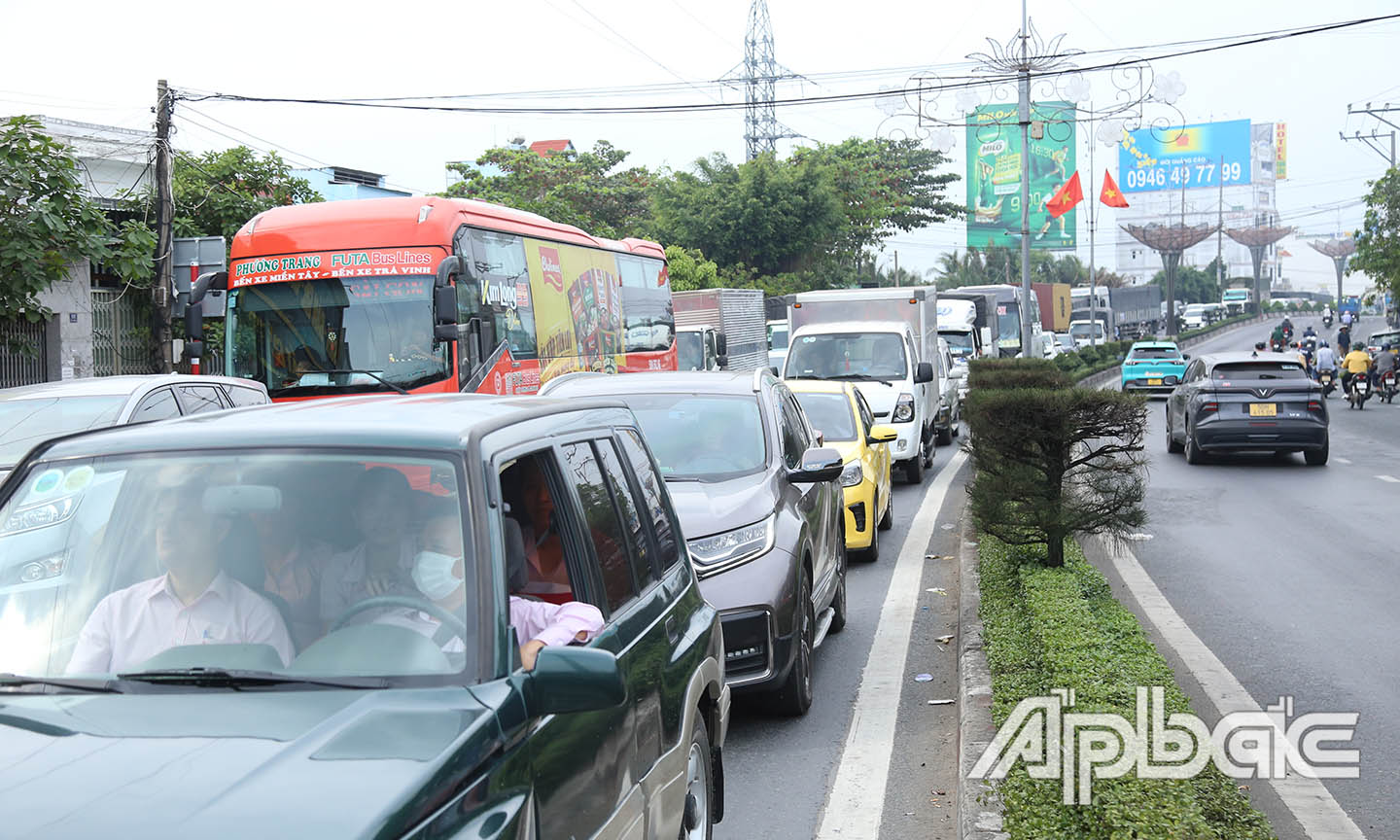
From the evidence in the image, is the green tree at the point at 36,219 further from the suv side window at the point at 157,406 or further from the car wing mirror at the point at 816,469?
the car wing mirror at the point at 816,469

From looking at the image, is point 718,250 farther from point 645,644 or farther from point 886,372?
point 645,644

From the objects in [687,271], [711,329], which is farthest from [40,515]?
[687,271]

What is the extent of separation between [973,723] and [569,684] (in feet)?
12.8

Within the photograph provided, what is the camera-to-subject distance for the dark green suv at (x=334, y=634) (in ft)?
7.66

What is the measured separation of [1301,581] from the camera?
1035cm

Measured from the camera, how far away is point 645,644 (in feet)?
12.2

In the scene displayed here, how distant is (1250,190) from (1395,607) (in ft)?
574

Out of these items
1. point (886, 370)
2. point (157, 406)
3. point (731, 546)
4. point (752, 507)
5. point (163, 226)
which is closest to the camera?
point (731, 546)

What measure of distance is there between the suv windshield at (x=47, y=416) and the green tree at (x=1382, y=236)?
3470 cm

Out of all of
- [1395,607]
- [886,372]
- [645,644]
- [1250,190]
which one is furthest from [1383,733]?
[1250,190]

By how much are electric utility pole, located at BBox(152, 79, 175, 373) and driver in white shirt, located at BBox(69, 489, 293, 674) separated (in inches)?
627

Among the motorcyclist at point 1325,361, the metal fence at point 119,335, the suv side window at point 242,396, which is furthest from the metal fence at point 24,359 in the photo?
the motorcyclist at point 1325,361

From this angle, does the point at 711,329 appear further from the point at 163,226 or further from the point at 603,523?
the point at 603,523

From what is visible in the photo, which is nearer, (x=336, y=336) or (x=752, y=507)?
(x=752, y=507)
